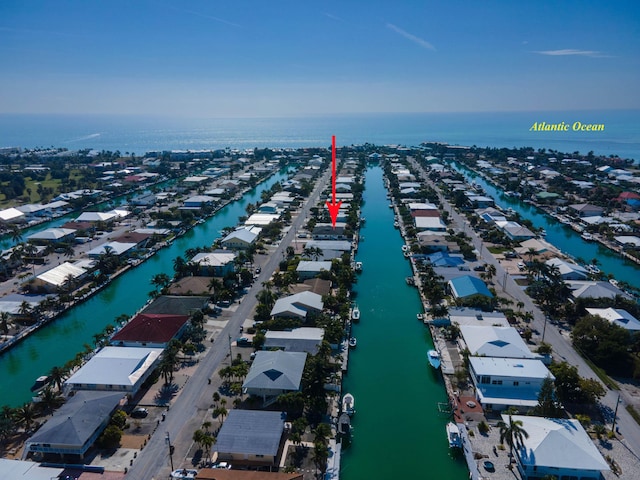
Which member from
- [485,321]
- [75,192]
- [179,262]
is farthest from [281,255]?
[75,192]

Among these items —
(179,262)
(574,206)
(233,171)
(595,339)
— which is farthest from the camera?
(233,171)

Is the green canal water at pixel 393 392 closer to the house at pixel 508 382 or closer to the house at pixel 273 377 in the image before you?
the house at pixel 508 382

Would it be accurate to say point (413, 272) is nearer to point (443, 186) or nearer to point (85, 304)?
point (85, 304)

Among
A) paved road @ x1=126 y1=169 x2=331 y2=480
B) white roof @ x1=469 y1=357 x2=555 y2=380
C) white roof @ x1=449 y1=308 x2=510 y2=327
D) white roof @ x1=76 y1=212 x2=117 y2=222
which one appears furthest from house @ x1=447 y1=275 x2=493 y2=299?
white roof @ x1=76 y1=212 x2=117 y2=222

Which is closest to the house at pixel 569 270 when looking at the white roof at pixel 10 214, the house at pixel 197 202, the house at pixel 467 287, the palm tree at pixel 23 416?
the house at pixel 467 287

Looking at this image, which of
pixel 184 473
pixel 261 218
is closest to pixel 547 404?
pixel 184 473
